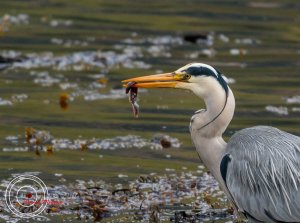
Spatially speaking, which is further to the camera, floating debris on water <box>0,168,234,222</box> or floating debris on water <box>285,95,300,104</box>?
floating debris on water <box>285,95,300,104</box>

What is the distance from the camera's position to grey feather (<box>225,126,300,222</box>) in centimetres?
871

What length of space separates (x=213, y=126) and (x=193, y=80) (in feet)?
1.30

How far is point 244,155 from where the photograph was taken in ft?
29.4

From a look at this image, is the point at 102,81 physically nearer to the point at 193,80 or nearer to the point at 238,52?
the point at 238,52

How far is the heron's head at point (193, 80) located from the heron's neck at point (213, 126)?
0.11 feet

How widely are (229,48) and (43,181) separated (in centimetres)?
751

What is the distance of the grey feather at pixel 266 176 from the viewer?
8711 mm

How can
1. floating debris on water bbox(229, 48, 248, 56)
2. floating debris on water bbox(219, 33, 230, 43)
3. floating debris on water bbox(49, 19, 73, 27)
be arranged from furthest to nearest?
1. floating debris on water bbox(49, 19, 73, 27)
2. floating debris on water bbox(219, 33, 230, 43)
3. floating debris on water bbox(229, 48, 248, 56)

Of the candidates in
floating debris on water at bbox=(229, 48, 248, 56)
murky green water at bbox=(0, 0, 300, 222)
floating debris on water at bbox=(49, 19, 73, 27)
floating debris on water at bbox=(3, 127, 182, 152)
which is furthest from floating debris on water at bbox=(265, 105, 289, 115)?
floating debris on water at bbox=(49, 19, 73, 27)

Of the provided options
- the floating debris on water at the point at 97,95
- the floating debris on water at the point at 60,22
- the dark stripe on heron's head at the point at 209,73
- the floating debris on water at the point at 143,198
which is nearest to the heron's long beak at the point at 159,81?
the dark stripe on heron's head at the point at 209,73

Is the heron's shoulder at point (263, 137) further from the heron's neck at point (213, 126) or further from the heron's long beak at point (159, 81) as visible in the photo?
the heron's long beak at point (159, 81)

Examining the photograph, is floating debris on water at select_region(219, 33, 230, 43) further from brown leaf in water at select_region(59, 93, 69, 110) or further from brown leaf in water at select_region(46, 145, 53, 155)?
brown leaf in water at select_region(46, 145, 53, 155)

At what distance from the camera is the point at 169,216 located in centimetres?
965

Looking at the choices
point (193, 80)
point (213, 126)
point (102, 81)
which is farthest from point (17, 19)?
point (213, 126)
